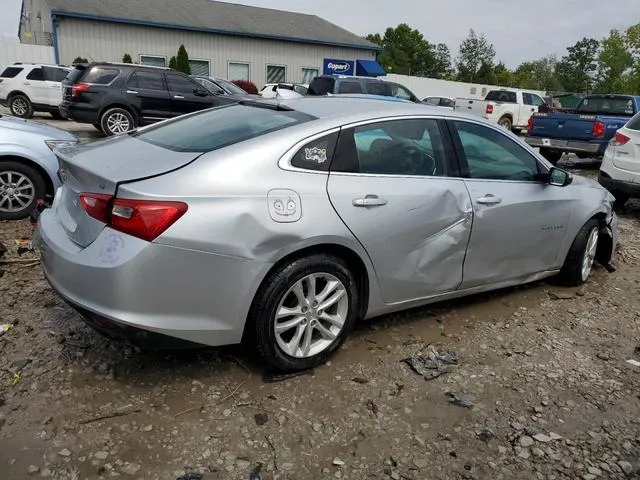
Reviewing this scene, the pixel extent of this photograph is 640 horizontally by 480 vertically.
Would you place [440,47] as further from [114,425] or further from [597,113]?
[114,425]

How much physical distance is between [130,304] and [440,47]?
8621 centimetres

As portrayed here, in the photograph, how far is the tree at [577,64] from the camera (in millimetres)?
74938

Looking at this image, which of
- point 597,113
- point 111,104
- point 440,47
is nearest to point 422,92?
point 597,113

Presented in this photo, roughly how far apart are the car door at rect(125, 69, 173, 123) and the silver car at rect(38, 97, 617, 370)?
9.49 meters

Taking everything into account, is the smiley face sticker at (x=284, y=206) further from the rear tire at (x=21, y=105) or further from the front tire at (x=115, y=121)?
the rear tire at (x=21, y=105)

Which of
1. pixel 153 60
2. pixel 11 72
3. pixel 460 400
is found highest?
pixel 153 60

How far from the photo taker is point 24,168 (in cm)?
547

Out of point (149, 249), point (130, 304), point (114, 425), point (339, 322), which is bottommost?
point (114, 425)

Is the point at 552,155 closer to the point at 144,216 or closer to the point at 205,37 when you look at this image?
the point at 144,216

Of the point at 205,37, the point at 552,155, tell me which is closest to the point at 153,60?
the point at 205,37

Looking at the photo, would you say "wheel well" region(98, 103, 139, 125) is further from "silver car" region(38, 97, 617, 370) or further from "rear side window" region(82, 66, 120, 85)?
"silver car" region(38, 97, 617, 370)

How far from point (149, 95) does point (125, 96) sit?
0.53m

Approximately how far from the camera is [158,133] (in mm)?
3598

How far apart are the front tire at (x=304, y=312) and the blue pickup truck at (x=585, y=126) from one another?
9890mm
